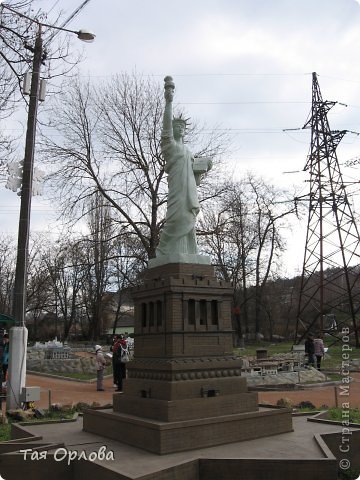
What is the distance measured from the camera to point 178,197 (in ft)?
28.1

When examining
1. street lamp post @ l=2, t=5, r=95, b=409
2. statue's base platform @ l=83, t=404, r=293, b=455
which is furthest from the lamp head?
statue's base platform @ l=83, t=404, r=293, b=455

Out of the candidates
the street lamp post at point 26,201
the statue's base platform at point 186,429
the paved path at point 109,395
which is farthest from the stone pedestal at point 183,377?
the paved path at point 109,395

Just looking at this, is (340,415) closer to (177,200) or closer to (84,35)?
(177,200)

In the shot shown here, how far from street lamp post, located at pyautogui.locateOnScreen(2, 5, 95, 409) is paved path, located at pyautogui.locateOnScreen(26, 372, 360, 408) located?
110 centimetres

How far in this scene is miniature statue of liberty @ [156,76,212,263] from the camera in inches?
333

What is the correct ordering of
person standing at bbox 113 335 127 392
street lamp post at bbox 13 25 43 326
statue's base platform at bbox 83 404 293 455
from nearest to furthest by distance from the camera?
statue's base platform at bbox 83 404 293 455, street lamp post at bbox 13 25 43 326, person standing at bbox 113 335 127 392

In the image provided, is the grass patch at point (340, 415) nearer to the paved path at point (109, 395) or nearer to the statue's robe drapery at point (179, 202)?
the paved path at point (109, 395)

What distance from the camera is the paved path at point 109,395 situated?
13137 mm

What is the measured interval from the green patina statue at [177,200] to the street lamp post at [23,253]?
12.8 feet

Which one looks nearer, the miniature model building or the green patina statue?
the miniature model building

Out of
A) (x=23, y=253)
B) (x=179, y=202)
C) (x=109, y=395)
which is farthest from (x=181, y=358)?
(x=109, y=395)

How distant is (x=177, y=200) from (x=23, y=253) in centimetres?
533

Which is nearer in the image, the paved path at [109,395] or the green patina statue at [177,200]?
the green patina statue at [177,200]

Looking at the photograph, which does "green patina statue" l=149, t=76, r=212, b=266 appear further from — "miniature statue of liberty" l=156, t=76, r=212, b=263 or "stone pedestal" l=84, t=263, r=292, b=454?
"stone pedestal" l=84, t=263, r=292, b=454
